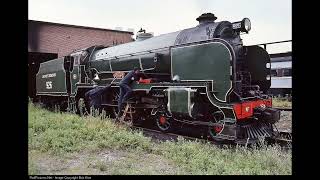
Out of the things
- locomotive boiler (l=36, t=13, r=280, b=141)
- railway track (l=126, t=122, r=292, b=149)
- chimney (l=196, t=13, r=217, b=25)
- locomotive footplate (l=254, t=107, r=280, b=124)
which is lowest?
railway track (l=126, t=122, r=292, b=149)

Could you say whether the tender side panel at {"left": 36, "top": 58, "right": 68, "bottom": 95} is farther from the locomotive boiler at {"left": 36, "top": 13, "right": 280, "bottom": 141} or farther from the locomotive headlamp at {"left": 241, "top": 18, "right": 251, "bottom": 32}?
the locomotive headlamp at {"left": 241, "top": 18, "right": 251, "bottom": 32}

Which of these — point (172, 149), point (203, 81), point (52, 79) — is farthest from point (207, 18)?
point (52, 79)

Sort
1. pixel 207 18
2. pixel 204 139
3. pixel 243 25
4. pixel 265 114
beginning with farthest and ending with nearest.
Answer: pixel 207 18 < pixel 204 139 < pixel 243 25 < pixel 265 114

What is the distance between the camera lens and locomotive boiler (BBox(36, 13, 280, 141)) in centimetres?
689

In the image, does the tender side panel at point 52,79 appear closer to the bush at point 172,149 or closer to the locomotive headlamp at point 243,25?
the bush at point 172,149

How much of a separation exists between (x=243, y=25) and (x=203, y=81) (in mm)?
1702

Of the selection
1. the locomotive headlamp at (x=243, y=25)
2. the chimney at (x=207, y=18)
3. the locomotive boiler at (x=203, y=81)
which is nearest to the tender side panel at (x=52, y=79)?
the locomotive boiler at (x=203, y=81)

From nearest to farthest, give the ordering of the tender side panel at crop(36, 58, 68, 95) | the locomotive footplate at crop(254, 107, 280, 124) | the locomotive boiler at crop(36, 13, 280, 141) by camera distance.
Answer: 1. the locomotive boiler at crop(36, 13, 280, 141)
2. the locomotive footplate at crop(254, 107, 280, 124)
3. the tender side panel at crop(36, 58, 68, 95)

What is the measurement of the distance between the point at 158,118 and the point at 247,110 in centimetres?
267

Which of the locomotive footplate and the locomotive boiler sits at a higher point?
the locomotive boiler

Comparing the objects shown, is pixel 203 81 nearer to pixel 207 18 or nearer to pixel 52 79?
pixel 207 18

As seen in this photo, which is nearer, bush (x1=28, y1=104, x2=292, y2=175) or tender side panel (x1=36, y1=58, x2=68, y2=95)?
bush (x1=28, y1=104, x2=292, y2=175)

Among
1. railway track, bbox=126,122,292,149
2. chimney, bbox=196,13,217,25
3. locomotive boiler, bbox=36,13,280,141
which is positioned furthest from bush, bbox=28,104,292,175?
chimney, bbox=196,13,217,25

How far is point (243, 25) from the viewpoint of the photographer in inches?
301
